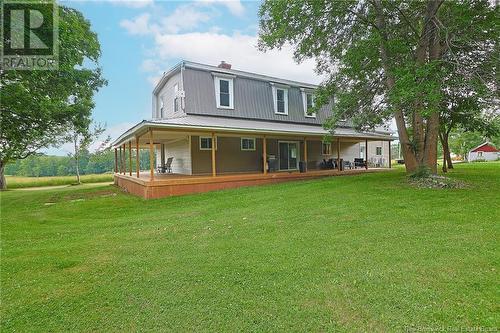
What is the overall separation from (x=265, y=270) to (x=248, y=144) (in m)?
11.6

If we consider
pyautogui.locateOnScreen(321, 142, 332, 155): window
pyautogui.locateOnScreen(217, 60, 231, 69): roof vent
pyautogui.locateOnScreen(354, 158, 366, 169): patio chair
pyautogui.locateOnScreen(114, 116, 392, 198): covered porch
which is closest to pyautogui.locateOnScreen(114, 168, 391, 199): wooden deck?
pyautogui.locateOnScreen(114, 116, 392, 198): covered porch

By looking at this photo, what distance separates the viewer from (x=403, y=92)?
8133mm

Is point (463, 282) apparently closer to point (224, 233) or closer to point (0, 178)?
point (224, 233)

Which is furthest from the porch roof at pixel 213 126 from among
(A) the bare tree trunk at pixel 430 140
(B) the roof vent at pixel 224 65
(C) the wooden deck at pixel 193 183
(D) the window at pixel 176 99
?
(A) the bare tree trunk at pixel 430 140

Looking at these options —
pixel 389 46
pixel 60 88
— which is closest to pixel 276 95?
pixel 389 46

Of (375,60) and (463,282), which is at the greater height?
(375,60)

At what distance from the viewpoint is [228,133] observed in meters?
12.5

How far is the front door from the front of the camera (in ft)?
53.6

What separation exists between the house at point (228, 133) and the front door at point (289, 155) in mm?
57

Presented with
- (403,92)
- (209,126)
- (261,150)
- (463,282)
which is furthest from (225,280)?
(261,150)

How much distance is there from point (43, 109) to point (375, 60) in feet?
42.4

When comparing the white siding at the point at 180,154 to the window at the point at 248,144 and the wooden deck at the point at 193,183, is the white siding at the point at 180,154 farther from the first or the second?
the window at the point at 248,144

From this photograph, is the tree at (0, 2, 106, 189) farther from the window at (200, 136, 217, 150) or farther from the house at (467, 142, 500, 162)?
the house at (467, 142, 500, 162)

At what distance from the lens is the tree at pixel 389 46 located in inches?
363
